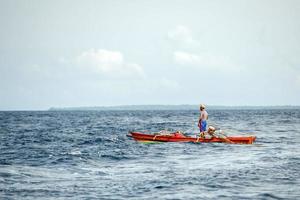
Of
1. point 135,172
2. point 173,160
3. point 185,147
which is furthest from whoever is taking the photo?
point 185,147

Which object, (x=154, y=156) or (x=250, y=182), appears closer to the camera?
(x=250, y=182)

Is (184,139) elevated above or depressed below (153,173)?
above

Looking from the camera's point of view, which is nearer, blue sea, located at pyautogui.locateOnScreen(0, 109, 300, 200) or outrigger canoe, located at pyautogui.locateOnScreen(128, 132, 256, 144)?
blue sea, located at pyautogui.locateOnScreen(0, 109, 300, 200)

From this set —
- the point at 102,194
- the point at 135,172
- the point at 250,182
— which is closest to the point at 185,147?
the point at 135,172

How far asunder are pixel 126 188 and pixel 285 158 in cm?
1175

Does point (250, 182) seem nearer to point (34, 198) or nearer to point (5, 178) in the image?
point (34, 198)

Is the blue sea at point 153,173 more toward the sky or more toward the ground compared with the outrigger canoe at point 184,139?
more toward the ground

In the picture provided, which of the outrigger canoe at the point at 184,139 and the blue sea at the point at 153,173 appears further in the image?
the outrigger canoe at the point at 184,139

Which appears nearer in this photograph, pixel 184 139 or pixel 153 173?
pixel 153 173

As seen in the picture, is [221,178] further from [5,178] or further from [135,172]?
[5,178]

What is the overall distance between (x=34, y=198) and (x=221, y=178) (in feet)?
25.9

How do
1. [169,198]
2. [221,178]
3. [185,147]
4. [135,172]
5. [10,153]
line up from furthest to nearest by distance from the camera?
[185,147]
[10,153]
[135,172]
[221,178]
[169,198]

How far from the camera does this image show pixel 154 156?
26.5 m

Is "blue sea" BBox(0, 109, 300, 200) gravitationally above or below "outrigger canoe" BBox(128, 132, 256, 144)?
below
